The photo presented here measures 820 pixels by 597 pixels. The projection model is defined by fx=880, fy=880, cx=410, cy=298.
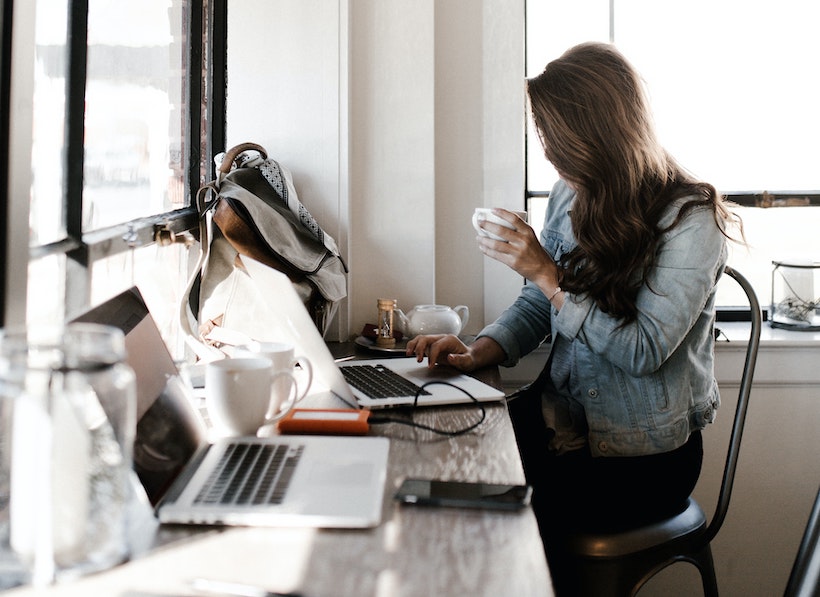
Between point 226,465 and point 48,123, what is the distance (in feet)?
1.85

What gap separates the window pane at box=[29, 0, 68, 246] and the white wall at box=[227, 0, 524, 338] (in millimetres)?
1010

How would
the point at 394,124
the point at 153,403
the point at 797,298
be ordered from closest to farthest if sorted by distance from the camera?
the point at 153,403 → the point at 394,124 → the point at 797,298

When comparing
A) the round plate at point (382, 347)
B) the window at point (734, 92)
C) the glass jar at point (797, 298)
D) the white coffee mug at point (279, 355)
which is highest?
the window at point (734, 92)

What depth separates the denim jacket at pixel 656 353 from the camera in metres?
1.66

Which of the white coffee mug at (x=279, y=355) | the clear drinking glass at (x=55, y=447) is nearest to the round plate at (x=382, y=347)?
the white coffee mug at (x=279, y=355)

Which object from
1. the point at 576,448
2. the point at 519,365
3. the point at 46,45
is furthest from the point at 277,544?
the point at 519,365

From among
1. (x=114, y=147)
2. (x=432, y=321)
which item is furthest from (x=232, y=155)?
(x=432, y=321)

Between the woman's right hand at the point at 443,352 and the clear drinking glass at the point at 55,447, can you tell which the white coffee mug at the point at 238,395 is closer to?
the clear drinking glass at the point at 55,447

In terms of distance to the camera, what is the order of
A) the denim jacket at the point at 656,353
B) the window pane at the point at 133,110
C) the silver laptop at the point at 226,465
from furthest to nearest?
the denim jacket at the point at 656,353, the window pane at the point at 133,110, the silver laptop at the point at 226,465

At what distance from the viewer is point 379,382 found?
62.4 inches

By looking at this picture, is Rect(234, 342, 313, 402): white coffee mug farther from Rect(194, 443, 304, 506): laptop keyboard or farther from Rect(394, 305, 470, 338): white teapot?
Rect(394, 305, 470, 338): white teapot

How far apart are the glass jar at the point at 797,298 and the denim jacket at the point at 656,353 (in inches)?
30.6

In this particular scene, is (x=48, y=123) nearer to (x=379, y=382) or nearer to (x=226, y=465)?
(x=226, y=465)

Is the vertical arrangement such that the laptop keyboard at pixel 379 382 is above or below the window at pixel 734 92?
below
